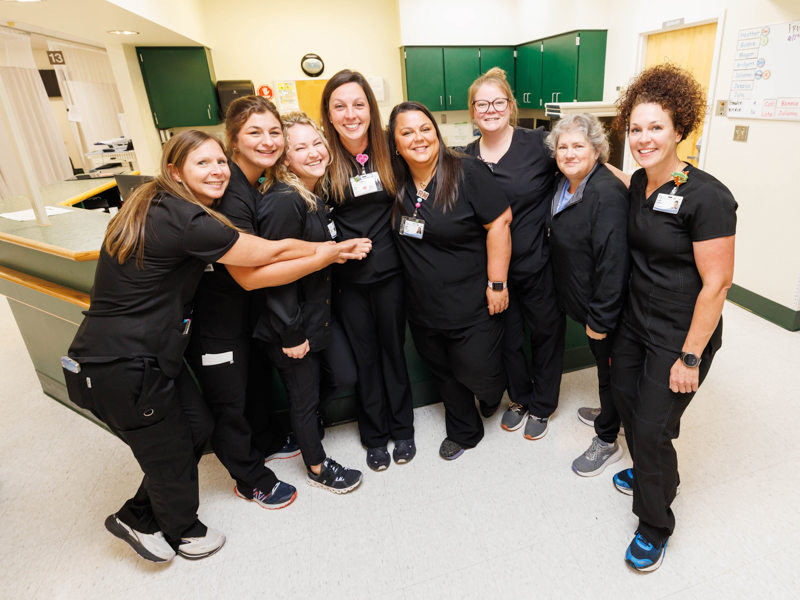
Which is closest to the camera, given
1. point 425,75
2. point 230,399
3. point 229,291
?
point 229,291

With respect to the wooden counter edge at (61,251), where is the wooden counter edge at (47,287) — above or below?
below

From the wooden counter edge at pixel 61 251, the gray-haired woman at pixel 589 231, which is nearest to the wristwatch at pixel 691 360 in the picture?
the gray-haired woman at pixel 589 231

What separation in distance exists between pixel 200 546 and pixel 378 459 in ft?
2.54

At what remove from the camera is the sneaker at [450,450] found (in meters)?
2.08

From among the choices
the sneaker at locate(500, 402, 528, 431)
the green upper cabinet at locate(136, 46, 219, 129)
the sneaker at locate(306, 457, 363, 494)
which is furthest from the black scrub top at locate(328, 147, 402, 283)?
the green upper cabinet at locate(136, 46, 219, 129)

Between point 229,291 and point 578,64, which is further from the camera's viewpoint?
point 578,64

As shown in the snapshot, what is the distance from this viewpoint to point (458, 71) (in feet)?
18.4

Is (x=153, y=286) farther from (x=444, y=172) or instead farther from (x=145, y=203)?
(x=444, y=172)

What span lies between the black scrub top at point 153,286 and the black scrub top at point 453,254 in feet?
2.27

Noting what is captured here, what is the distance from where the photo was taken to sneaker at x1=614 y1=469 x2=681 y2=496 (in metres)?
1.83

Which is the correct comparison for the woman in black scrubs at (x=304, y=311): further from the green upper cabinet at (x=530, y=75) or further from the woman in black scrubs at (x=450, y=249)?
the green upper cabinet at (x=530, y=75)

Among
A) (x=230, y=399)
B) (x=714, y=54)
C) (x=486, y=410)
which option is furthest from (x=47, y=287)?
(x=714, y=54)

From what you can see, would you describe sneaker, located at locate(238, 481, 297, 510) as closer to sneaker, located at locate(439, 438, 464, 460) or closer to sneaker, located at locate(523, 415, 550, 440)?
sneaker, located at locate(439, 438, 464, 460)

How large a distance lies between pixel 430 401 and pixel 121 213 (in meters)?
1.74
